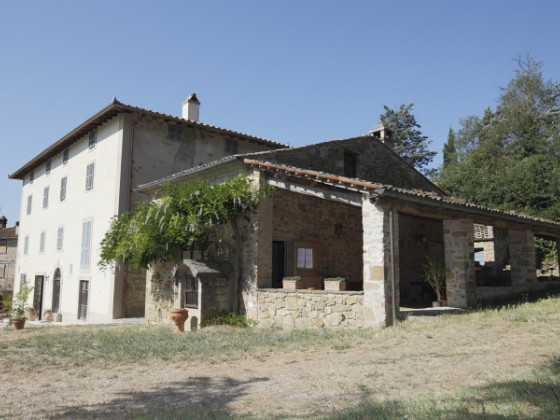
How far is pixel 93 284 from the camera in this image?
49.6 ft

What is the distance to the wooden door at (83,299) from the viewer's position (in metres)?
15.6

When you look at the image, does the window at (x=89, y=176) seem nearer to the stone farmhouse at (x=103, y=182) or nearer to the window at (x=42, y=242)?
the stone farmhouse at (x=103, y=182)

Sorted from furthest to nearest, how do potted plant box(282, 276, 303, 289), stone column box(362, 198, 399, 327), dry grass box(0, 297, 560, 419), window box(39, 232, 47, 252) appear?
1. window box(39, 232, 47, 252)
2. potted plant box(282, 276, 303, 289)
3. stone column box(362, 198, 399, 327)
4. dry grass box(0, 297, 560, 419)

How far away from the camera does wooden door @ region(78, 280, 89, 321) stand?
15.6 meters

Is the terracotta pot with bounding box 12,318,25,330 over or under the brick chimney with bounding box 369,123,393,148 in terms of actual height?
under

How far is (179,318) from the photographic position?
1015 centimetres

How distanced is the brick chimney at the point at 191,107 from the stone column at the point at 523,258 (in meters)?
12.1

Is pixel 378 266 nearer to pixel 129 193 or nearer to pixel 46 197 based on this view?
pixel 129 193

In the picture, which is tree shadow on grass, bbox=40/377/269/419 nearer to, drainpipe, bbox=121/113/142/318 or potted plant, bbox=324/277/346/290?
potted plant, bbox=324/277/346/290

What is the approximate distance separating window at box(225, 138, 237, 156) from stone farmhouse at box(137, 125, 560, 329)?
3742 mm

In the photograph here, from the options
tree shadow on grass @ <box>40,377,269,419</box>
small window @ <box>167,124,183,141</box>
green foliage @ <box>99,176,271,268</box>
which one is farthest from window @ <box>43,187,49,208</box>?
tree shadow on grass @ <box>40,377,269,419</box>

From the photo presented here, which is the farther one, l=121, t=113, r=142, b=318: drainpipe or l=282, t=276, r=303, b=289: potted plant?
l=121, t=113, r=142, b=318: drainpipe

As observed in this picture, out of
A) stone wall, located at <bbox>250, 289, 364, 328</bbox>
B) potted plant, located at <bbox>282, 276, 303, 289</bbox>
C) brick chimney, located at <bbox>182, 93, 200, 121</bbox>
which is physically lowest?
stone wall, located at <bbox>250, 289, 364, 328</bbox>

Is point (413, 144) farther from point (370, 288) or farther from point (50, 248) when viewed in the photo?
point (370, 288)
